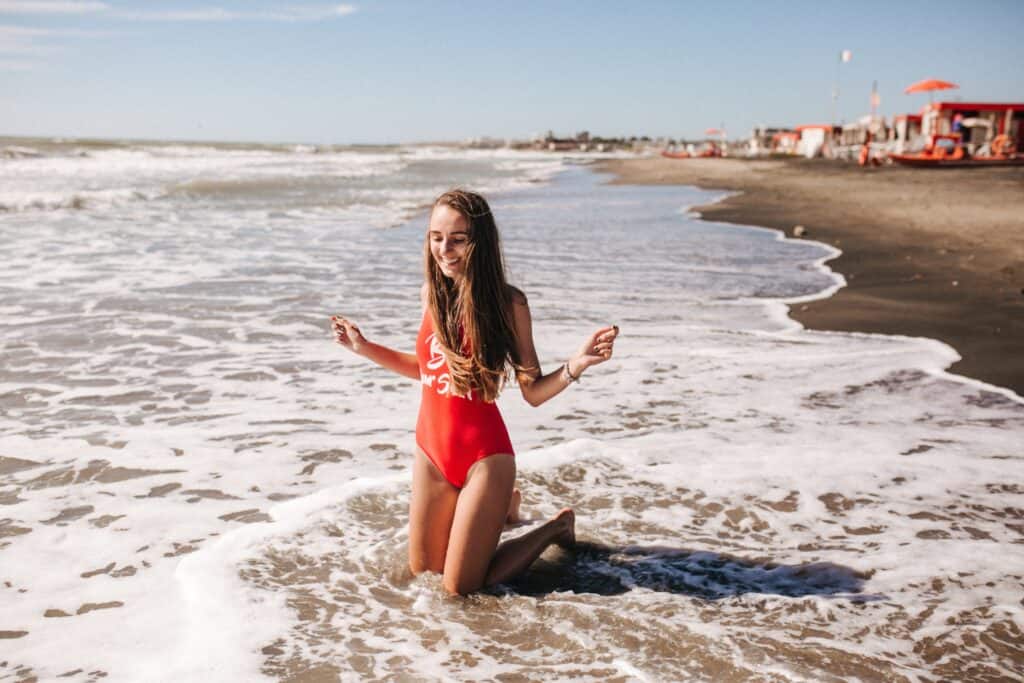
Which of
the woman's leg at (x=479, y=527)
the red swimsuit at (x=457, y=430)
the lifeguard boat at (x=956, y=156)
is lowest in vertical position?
the woman's leg at (x=479, y=527)

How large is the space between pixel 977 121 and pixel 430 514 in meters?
44.3

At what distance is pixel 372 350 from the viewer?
350cm

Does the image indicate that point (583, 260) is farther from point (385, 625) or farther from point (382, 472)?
point (385, 625)

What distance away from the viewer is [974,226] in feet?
45.1

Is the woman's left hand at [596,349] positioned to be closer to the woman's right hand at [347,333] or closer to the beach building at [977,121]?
the woman's right hand at [347,333]

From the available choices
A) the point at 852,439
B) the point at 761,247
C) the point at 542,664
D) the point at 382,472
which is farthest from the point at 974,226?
the point at 542,664

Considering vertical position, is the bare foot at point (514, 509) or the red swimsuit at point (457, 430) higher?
the red swimsuit at point (457, 430)

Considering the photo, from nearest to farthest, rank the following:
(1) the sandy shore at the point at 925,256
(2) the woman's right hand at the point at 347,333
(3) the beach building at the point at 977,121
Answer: (2) the woman's right hand at the point at 347,333, (1) the sandy shore at the point at 925,256, (3) the beach building at the point at 977,121

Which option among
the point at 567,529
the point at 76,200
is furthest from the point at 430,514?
the point at 76,200

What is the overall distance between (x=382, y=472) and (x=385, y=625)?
1.60 meters

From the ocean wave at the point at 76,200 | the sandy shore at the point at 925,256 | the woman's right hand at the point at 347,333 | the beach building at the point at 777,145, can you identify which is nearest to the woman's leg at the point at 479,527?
the woman's right hand at the point at 347,333

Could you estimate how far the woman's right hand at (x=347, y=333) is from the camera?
11.5 feet

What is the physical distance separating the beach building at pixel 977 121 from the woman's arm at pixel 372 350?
141 ft

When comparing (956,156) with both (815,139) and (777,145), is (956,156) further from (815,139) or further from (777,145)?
(777,145)
